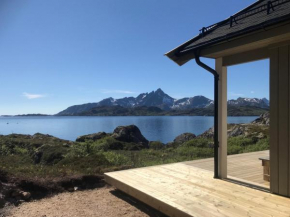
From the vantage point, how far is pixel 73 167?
7215 mm

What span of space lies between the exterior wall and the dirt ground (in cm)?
195

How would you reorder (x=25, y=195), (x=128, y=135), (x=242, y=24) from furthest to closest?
(x=128, y=135) < (x=25, y=195) < (x=242, y=24)

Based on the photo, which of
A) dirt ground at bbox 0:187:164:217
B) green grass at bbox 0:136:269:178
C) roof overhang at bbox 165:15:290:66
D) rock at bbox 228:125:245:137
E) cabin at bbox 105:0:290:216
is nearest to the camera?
roof overhang at bbox 165:15:290:66

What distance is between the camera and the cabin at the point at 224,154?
3469 mm

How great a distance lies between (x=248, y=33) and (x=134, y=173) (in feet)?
11.8

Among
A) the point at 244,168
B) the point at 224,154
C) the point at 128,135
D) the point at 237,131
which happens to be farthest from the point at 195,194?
the point at 128,135

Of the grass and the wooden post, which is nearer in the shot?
the wooden post

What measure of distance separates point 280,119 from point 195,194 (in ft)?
5.64

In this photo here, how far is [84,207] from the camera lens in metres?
4.66

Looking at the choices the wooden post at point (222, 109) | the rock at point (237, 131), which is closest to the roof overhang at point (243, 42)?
the wooden post at point (222, 109)

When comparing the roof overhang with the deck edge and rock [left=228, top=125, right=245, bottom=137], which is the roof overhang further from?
rock [left=228, top=125, right=245, bottom=137]

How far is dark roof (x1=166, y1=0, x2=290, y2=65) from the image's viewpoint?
337 centimetres

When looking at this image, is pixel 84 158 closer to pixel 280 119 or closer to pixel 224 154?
A: pixel 224 154

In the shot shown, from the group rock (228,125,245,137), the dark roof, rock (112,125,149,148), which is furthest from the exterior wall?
rock (112,125,149,148)
